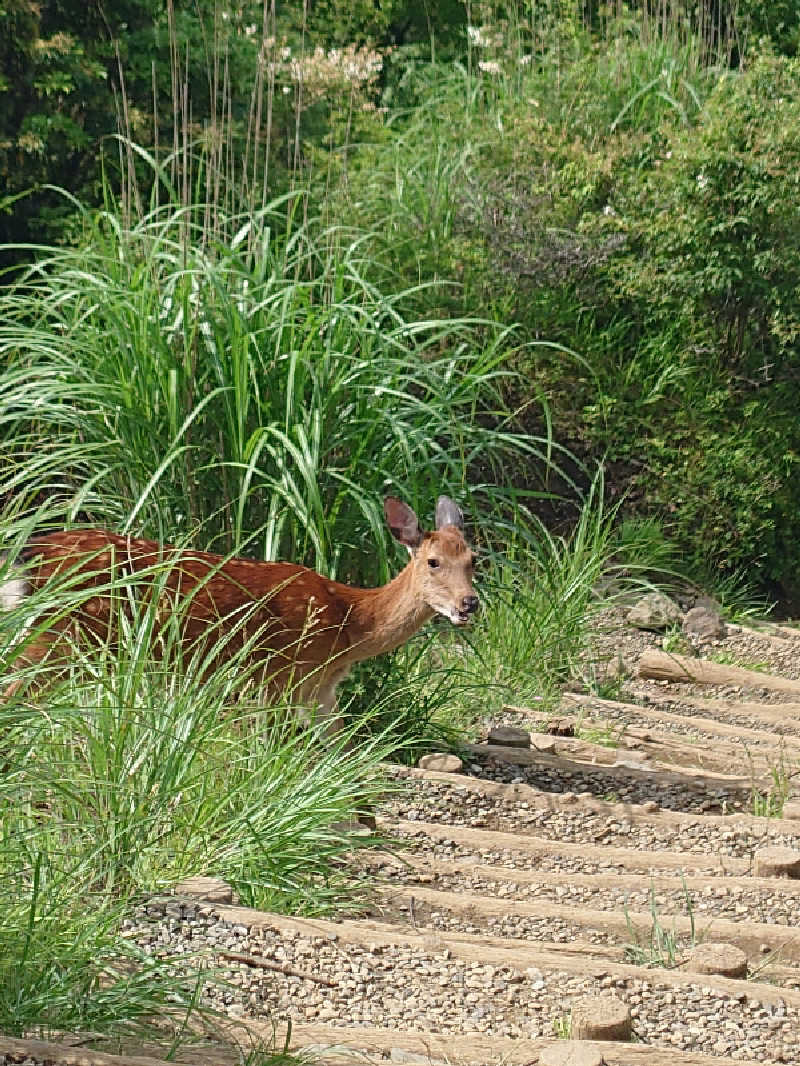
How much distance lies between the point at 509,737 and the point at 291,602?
1.40m

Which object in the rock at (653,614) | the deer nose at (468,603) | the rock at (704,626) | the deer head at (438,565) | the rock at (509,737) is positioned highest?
the deer head at (438,565)

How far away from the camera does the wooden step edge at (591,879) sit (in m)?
5.57

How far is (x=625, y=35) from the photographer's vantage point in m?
13.6

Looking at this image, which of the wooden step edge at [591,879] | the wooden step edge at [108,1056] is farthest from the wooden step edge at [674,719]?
the wooden step edge at [108,1056]

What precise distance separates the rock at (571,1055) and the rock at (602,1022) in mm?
199

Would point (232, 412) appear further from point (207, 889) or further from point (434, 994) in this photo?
point (434, 994)

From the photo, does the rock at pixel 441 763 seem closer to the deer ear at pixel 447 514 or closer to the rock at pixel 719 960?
the deer ear at pixel 447 514

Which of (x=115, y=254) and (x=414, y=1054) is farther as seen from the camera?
(x=115, y=254)

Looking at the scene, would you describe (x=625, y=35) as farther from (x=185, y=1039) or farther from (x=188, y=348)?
(x=185, y=1039)

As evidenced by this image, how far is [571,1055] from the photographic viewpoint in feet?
12.9

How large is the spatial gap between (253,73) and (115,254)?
16.9 ft

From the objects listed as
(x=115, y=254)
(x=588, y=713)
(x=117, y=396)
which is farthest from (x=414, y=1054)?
(x=115, y=254)

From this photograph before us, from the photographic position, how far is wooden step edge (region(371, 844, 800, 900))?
5.57m

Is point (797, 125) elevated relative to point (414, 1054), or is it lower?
elevated
